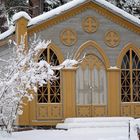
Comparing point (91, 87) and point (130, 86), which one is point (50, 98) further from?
point (130, 86)

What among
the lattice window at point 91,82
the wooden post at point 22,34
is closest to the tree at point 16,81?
the wooden post at point 22,34

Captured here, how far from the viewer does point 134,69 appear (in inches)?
768

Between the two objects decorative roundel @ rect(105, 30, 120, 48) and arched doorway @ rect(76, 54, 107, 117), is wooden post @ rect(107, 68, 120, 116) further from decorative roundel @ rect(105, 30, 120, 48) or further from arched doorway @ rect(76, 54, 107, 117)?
decorative roundel @ rect(105, 30, 120, 48)

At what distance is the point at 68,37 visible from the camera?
18906mm

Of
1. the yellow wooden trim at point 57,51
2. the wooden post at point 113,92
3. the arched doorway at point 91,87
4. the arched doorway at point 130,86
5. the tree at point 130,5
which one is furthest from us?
the tree at point 130,5

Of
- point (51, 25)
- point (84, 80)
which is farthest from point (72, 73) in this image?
point (51, 25)

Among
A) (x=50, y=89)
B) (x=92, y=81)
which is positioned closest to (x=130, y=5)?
(x=92, y=81)

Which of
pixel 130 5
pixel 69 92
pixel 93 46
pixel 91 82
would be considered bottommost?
pixel 69 92

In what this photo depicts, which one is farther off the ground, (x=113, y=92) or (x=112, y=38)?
(x=112, y=38)

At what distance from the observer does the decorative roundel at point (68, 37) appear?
1889cm

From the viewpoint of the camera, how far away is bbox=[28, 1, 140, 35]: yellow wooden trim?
18.6 metres

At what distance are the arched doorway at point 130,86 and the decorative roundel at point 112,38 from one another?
617mm

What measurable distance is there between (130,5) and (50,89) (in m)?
14.7

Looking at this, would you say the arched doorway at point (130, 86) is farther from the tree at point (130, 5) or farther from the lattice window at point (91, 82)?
the tree at point (130, 5)
